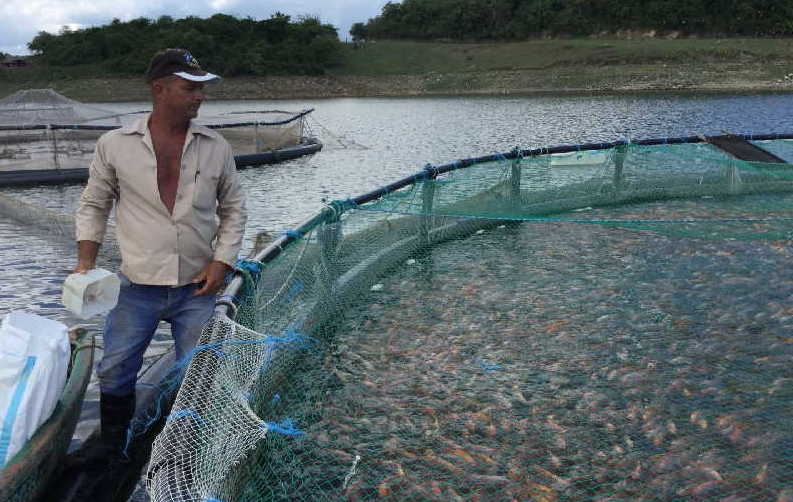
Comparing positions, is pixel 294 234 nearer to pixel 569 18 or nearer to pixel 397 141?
pixel 397 141

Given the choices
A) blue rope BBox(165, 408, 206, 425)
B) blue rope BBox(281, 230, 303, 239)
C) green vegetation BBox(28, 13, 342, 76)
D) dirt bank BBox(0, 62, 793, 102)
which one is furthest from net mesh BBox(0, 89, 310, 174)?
green vegetation BBox(28, 13, 342, 76)

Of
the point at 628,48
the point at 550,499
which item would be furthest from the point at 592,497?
the point at 628,48

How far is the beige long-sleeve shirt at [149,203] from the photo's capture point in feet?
15.2

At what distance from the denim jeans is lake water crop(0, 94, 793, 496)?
397 cm

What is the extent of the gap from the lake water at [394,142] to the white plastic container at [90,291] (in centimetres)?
455

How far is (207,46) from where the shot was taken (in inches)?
4599

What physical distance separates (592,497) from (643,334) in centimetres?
329

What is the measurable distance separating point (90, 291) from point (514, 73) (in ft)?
330

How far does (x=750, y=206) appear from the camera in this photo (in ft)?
45.3

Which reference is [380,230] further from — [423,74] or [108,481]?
[423,74]

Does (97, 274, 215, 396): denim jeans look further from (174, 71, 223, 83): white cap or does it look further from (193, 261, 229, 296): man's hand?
(174, 71, 223, 83): white cap

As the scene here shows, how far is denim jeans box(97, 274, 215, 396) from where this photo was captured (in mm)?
4855

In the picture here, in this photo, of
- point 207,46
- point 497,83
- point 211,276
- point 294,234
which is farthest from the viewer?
point 207,46

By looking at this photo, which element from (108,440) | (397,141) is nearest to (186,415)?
(108,440)
